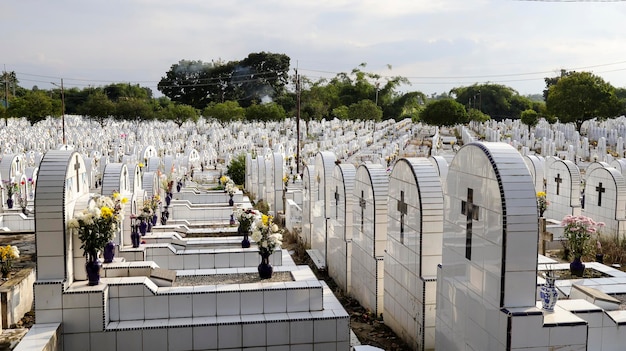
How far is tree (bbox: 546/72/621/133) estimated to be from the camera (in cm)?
4688

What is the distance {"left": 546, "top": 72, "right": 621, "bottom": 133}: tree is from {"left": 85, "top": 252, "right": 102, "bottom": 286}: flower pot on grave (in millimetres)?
47441

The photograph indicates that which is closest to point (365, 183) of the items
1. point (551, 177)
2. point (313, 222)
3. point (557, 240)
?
point (313, 222)

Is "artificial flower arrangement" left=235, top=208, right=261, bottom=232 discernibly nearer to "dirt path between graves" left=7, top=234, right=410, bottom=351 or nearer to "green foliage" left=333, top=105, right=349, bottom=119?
"dirt path between graves" left=7, top=234, right=410, bottom=351

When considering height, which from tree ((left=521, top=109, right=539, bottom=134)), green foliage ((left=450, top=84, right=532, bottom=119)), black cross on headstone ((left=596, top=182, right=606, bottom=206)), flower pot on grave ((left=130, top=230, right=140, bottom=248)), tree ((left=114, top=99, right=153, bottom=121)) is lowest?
flower pot on grave ((left=130, top=230, right=140, bottom=248))

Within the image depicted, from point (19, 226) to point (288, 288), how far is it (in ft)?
36.3

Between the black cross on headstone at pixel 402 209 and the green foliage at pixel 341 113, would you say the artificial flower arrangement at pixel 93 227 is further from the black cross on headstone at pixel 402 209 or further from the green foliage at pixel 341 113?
the green foliage at pixel 341 113

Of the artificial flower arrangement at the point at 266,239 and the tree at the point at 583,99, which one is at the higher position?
the tree at the point at 583,99

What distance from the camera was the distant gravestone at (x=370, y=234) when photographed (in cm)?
879

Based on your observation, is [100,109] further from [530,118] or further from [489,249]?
[489,249]

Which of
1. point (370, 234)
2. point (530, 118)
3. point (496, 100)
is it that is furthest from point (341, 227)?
point (496, 100)

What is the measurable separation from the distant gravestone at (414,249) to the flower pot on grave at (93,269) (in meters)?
3.99

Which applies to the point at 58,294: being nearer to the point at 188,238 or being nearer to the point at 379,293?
the point at 379,293

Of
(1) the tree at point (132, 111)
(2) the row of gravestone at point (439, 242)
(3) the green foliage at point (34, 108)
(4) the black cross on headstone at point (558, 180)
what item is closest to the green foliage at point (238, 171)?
(4) the black cross on headstone at point (558, 180)

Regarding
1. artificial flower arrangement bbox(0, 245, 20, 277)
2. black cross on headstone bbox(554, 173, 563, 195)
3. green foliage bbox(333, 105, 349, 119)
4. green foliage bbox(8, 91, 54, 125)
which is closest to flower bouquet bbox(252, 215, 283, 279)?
artificial flower arrangement bbox(0, 245, 20, 277)
